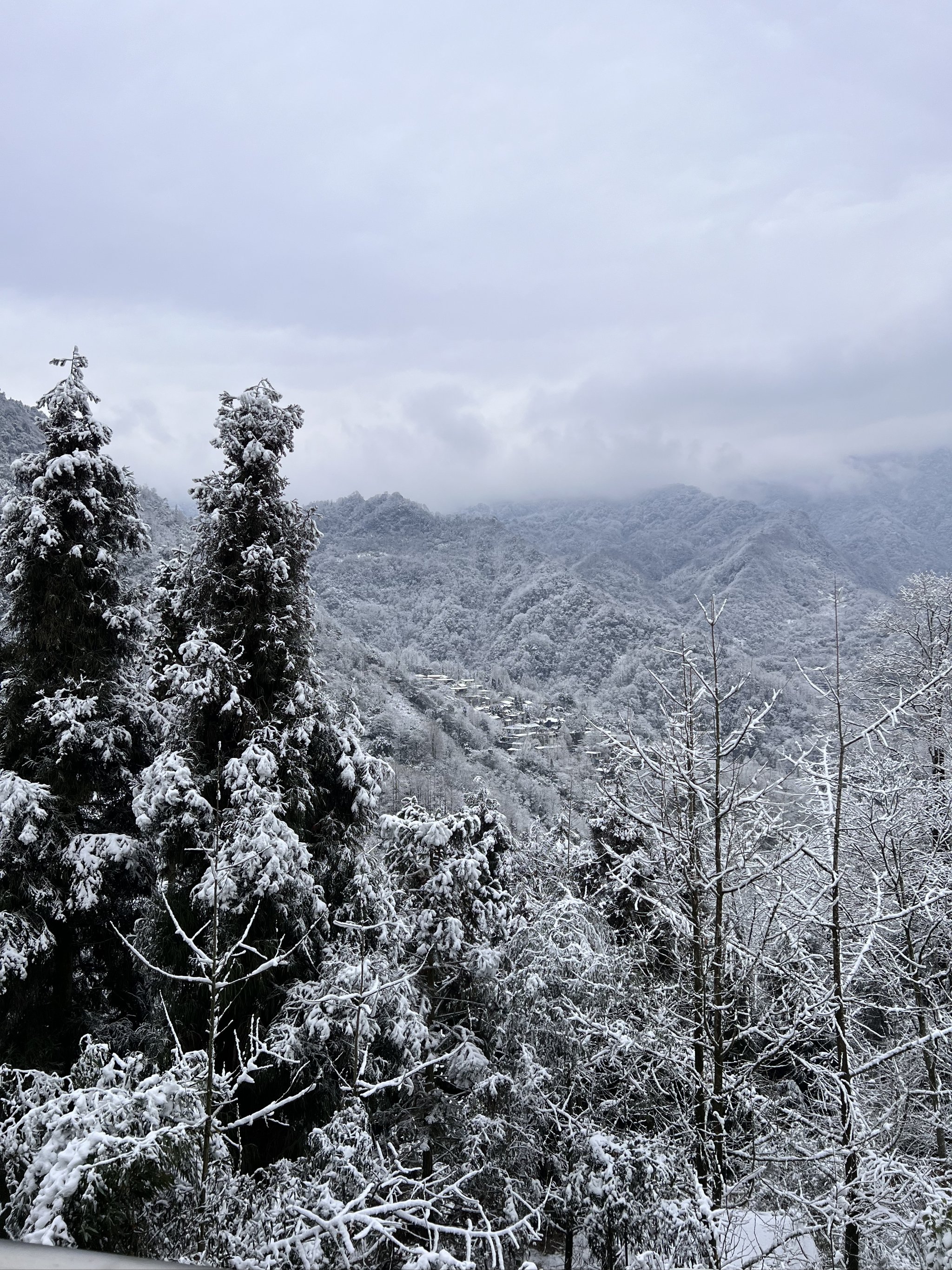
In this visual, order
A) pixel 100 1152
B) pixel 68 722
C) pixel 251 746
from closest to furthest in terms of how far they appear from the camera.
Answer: pixel 100 1152
pixel 251 746
pixel 68 722

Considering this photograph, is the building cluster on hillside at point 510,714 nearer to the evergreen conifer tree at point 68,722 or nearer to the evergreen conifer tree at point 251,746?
the evergreen conifer tree at point 251,746

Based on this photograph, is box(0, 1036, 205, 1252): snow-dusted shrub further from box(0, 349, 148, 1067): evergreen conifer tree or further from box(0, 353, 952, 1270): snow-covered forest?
box(0, 349, 148, 1067): evergreen conifer tree

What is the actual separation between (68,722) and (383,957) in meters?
4.86

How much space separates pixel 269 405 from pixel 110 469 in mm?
2410

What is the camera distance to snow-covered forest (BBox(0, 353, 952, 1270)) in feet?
14.3

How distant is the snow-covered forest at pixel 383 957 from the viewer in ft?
14.3

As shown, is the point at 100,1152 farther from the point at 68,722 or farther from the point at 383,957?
the point at 68,722

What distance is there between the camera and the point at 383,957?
8.23 meters

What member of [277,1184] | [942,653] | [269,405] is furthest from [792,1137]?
[942,653]

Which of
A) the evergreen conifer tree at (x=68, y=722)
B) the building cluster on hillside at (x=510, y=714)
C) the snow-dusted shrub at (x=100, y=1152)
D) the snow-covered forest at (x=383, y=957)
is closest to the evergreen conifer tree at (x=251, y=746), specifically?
the snow-covered forest at (x=383, y=957)

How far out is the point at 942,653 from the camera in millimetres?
14203

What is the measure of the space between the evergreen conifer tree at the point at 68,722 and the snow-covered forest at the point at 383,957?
0.05m

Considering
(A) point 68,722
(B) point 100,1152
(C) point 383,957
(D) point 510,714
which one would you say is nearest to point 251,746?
(A) point 68,722

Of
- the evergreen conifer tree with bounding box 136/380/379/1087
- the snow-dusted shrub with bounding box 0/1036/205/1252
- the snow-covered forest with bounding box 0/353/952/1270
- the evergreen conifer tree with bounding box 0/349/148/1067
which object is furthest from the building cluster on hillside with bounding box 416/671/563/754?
the snow-dusted shrub with bounding box 0/1036/205/1252
